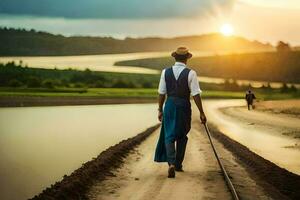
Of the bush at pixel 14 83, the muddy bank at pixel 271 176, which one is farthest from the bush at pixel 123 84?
the muddy bank at pixel 271 176

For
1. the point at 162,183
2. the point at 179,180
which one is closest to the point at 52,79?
the point at 179,180

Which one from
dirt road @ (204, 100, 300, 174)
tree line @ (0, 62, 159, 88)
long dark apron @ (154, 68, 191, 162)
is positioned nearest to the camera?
long dark apron @ (154, 68, 191, 162)

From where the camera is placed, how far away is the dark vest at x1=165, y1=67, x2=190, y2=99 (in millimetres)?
12664

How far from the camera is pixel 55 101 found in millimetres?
73500

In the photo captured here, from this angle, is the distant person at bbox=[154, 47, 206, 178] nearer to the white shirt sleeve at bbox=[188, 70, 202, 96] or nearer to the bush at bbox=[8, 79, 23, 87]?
the white shirt sleeve at bbox=[188, 70, 202, 96]

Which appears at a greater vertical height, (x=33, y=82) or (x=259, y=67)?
(x=259, y=67)

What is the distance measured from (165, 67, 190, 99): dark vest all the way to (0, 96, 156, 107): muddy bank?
5663 cm

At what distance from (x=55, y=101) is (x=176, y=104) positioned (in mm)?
61605

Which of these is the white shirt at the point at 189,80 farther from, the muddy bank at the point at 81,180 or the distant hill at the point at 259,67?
the distant hill at the point at 259,67

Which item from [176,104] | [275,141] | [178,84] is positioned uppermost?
[178,84]

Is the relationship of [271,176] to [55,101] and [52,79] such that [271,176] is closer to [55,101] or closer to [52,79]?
[55,101]

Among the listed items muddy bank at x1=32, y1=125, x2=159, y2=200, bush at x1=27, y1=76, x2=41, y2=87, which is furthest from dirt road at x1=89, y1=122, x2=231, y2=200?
bush at x1=27, y1=76, x2=41, y2=87

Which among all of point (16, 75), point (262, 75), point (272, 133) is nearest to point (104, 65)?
point (262, 75)

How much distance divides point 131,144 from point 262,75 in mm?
161234
